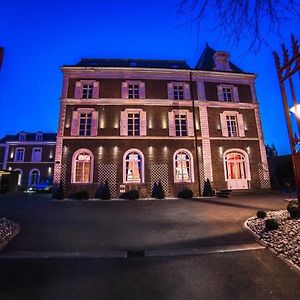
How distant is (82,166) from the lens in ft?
55.9

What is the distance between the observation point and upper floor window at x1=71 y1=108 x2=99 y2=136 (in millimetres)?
17484

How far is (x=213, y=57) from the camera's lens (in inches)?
834

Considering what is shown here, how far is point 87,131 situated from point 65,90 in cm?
421

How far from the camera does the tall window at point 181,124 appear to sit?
1831 centimetres

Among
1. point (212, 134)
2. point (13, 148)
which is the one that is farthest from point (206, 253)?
point (13, 148)

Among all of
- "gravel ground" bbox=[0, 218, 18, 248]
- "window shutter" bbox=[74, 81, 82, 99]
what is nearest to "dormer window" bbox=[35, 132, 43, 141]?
"window shutter" bbox=[74, 81, 82, 99]

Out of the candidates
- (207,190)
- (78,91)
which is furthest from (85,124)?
(207,190)

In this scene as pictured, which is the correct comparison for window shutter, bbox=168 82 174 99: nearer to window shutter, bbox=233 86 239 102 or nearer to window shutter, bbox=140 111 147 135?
window shutter, bbox=140 111 147 135

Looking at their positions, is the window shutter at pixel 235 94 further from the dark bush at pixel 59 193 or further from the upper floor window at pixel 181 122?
the dark bush at pixel 59 193

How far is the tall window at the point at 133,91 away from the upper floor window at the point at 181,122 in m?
3.39

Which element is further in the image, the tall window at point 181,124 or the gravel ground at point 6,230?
the tall window at point 181,124

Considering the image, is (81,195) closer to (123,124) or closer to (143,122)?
(123,124)

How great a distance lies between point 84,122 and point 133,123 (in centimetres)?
414

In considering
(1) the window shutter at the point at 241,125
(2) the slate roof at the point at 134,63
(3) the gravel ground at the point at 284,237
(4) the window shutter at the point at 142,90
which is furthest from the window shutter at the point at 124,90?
(3) the gravel ground at the point at 284,237
